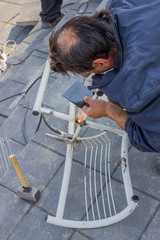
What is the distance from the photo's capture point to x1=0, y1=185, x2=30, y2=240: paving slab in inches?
88.0

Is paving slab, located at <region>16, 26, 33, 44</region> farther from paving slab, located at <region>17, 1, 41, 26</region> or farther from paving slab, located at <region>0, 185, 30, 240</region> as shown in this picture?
paving slab, located at <region>0, 185, 30, 240</region>

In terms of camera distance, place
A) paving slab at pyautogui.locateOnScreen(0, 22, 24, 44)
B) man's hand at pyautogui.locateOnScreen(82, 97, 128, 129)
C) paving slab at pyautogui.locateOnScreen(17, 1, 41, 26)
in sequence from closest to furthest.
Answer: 1. man's hand at pyautogui.locateOnScreen(82, 97, 128, 129)
2. paving slab at pyautogui.locateOnScreen(17, 1, 41, 26)
3. paving slab at pyautogui.locateOnScreen(0, 22, 24, 44)

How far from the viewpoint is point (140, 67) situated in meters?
1.48

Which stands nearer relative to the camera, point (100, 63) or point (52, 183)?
point (100, 63)

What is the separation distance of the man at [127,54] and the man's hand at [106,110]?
113mm

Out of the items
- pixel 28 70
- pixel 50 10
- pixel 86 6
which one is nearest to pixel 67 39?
pixel 28 70

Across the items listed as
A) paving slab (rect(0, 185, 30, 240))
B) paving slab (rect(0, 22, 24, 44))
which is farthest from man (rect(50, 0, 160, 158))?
paving slab (rect(0, 22, 24, 44))

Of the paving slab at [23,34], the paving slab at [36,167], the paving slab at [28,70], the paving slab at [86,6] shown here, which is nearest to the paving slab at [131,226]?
the paving slab at [36,167]

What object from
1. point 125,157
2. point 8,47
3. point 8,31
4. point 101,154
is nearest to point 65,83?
point 101,154

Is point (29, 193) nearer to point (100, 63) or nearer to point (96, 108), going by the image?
point (96, 108)

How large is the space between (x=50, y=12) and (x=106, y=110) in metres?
3.06

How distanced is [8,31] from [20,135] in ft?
9.13

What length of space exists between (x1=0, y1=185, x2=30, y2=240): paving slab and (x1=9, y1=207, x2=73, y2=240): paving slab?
6 centimetres

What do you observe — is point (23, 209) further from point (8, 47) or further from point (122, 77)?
point (8, 47)
